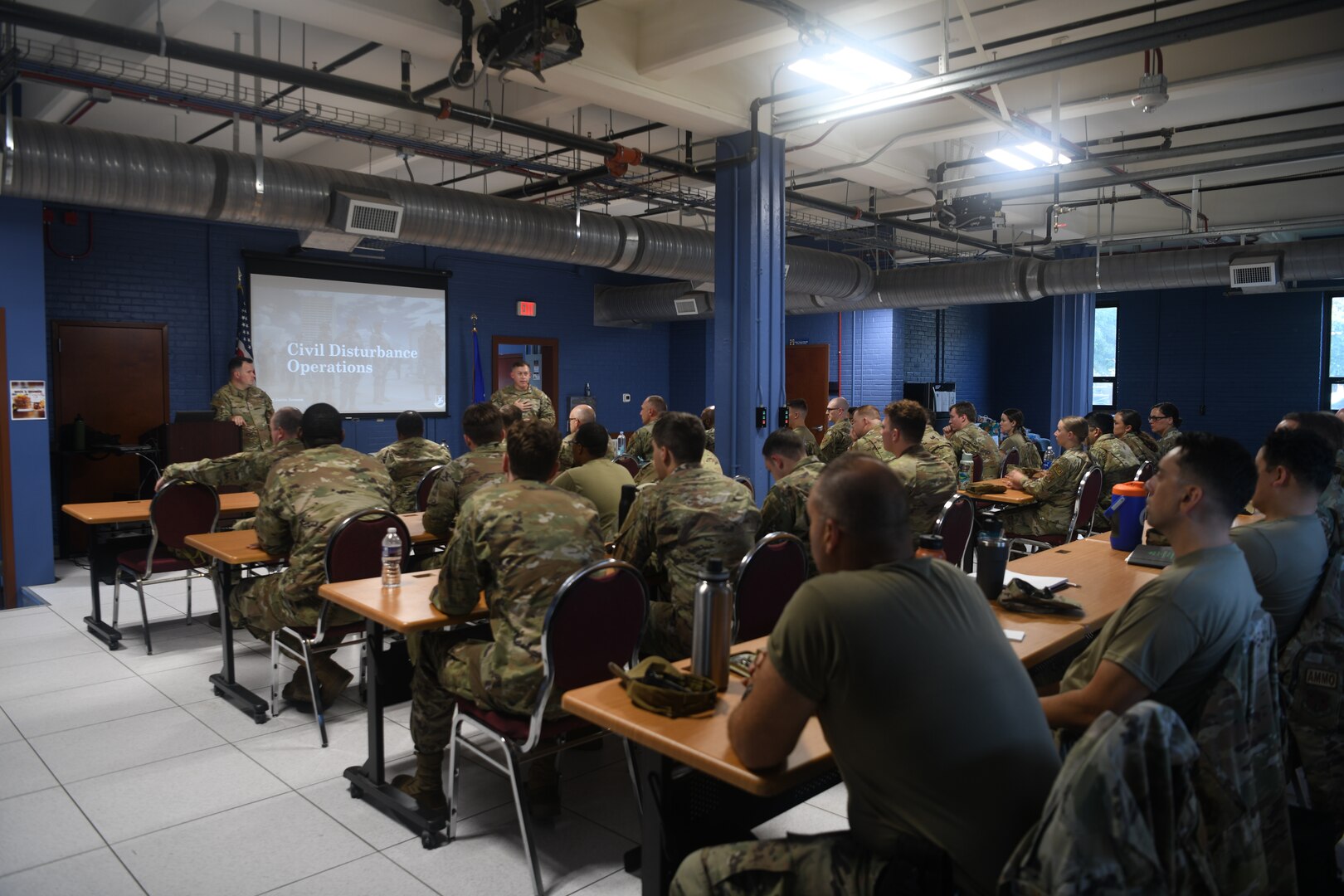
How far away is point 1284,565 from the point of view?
2.47m

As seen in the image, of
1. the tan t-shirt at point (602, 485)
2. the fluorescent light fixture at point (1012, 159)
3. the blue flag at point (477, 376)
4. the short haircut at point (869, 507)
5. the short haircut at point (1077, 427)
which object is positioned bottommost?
the tan t-shirt at point (602, 485)

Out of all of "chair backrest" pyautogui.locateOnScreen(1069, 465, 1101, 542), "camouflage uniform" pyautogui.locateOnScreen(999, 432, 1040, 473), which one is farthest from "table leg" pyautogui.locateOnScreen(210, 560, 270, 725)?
"camouflage uniform" pyautogui.locateOnScreen(999, 432, 1040, 473)

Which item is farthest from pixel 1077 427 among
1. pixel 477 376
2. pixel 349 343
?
pixel 349 343

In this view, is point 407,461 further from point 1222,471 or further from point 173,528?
point 1222,471

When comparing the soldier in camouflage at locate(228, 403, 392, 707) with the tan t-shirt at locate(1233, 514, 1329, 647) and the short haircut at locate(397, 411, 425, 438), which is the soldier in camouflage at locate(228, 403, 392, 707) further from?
the tan t-shirt at locate(1233, 514, 1329, 647)

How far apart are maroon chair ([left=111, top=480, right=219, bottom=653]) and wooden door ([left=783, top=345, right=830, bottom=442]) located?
9.21 metres

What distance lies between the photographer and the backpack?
2.45 meters

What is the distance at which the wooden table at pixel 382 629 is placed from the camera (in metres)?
2.87

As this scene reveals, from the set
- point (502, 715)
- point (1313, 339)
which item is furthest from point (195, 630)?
point (1313, 339)

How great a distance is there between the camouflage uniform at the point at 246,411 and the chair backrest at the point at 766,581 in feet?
20.2

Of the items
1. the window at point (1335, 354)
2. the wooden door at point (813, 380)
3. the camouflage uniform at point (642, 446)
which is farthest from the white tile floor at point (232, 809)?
the window at point (1335, 354)

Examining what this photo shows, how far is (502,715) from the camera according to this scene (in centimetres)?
272

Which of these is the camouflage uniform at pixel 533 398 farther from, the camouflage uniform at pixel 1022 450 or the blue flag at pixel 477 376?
the camouflage uniform at pixel 1022 450

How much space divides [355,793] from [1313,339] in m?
14.2
